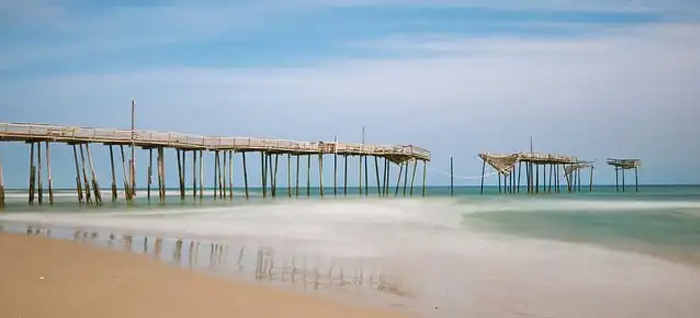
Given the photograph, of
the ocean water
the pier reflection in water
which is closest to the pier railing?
the ocean water

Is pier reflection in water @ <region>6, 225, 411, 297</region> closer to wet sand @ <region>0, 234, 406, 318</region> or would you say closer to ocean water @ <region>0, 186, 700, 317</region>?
ocean water @ <region>0, 186, 700, 317</region>

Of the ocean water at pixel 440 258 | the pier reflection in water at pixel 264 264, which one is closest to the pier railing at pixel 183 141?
the ocean water at pixel 440 258

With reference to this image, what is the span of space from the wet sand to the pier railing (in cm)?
1727

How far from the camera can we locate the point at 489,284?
9422 mm

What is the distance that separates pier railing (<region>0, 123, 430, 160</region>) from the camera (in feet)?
86.3

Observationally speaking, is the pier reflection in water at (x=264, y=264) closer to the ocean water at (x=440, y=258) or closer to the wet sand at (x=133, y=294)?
the ocean water at (x=440, y=258)

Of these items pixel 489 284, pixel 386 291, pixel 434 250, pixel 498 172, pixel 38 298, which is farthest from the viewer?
pixel 498 172

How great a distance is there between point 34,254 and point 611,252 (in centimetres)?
1088

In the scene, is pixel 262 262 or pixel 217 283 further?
pixel 262 262

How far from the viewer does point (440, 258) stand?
1252 cm

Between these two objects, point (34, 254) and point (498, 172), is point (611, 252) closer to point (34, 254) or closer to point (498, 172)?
point (34, 254)

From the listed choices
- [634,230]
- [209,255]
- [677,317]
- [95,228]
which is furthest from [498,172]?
[677,317]

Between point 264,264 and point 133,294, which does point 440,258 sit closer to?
point 264,264

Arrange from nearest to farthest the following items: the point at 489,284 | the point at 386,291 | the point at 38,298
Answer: the point at 38,298 → the point at 386,291 → the point at 489,284
